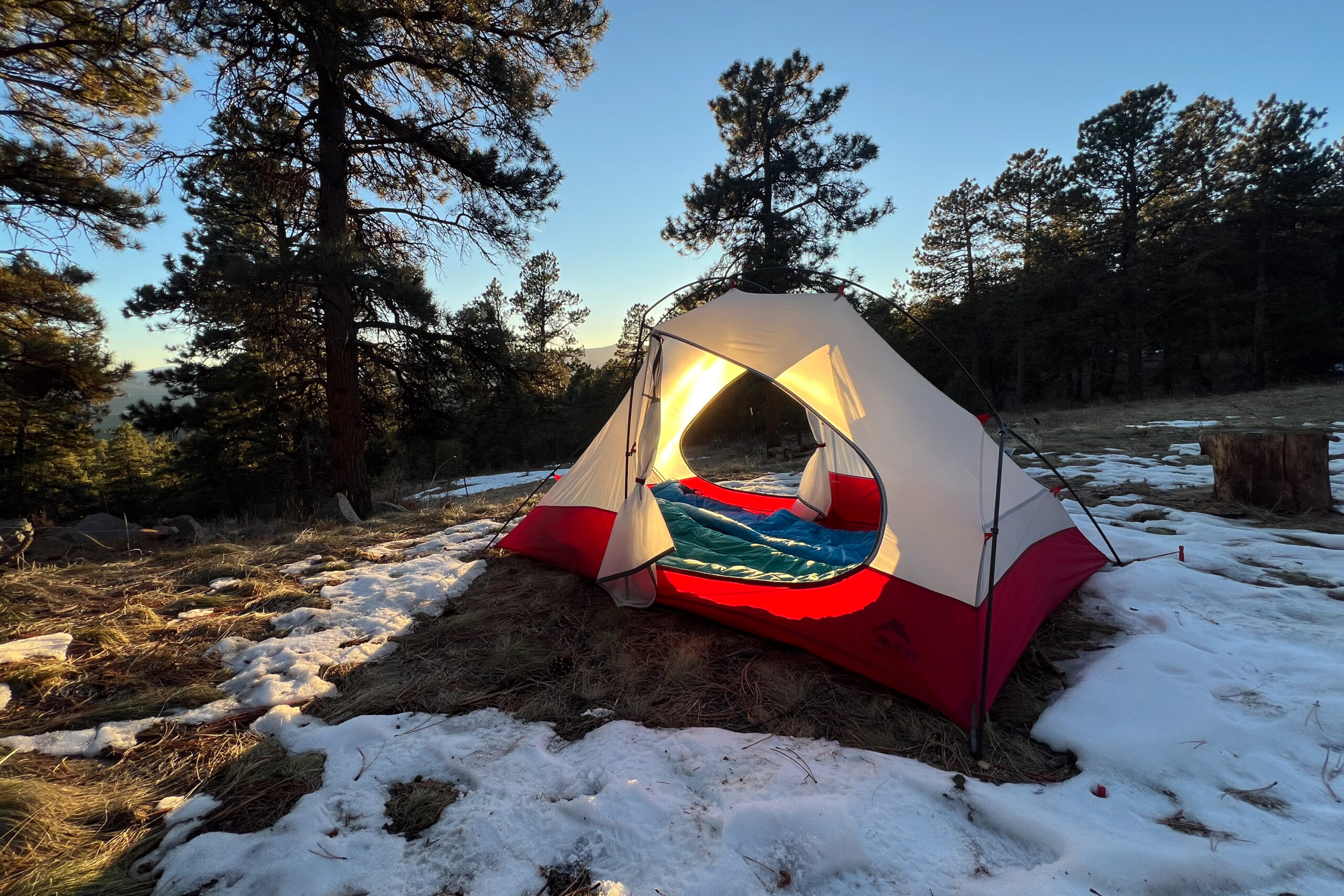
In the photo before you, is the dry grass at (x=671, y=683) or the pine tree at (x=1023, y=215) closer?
the dry grass at (x=671, y=683)

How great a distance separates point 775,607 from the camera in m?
2.68

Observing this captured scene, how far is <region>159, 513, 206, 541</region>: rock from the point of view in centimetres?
496

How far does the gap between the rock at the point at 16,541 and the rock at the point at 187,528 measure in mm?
901

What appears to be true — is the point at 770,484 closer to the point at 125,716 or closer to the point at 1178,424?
the point at 125,716

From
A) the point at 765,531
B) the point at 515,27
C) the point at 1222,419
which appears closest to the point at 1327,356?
the point at 1222,419

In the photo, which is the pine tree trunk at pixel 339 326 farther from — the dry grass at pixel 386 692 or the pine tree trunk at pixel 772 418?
the pine tree trunk at pixel 772 418

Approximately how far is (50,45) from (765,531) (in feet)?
26.3

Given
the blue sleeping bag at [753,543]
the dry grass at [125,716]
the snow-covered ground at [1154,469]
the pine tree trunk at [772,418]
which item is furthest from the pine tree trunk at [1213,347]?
the dry grass at [125,716]

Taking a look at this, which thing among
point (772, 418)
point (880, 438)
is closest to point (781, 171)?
point (772, 418)

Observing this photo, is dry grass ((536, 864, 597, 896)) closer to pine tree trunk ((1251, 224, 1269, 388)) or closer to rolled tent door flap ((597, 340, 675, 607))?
rolled tent door flap ((597, 340, 675, 607))

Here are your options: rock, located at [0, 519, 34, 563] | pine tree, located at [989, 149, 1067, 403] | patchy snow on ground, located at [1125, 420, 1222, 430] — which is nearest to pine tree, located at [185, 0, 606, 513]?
rock, located at [0, 519, 34, 563]

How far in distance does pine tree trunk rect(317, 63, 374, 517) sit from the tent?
3724mm

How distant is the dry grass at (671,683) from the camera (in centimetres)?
193

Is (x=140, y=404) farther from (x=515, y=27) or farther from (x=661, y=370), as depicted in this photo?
(x=661, y=370)
